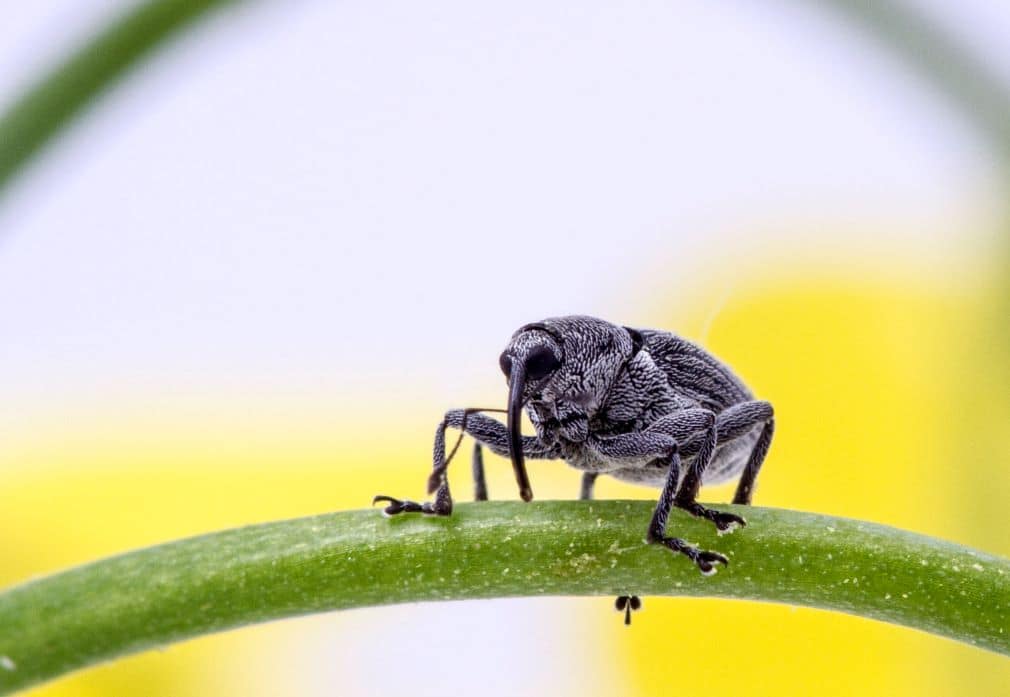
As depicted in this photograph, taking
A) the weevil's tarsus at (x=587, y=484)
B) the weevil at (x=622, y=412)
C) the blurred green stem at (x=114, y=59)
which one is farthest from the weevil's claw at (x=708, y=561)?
the blurred green stem at (x=114, y=59)

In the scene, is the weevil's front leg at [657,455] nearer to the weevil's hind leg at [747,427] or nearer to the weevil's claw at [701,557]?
the weevil's claw at [701,557]

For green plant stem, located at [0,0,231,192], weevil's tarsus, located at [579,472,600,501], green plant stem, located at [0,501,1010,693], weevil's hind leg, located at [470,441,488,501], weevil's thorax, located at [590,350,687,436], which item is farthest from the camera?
weevil's tarsus, located at [579,472,600,501]

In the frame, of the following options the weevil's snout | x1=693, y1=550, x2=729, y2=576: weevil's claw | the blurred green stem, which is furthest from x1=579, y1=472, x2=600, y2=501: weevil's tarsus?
the blurred green stem

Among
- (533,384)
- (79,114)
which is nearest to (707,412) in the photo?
(533,384)

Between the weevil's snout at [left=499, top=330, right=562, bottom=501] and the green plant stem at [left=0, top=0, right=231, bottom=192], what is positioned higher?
the green plant stem at [left=0, top=0, right=231, bottom=192]

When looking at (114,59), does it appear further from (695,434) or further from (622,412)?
(695,434)

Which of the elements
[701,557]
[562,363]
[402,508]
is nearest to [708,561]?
[701,557]

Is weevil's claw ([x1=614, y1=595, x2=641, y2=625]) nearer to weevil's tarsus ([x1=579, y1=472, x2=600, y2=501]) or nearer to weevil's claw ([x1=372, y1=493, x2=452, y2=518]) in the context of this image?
weevil's tarsus ([x1=579, y1=472, x2=600, y2=501])

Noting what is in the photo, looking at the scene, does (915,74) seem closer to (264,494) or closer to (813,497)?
(813,497)
